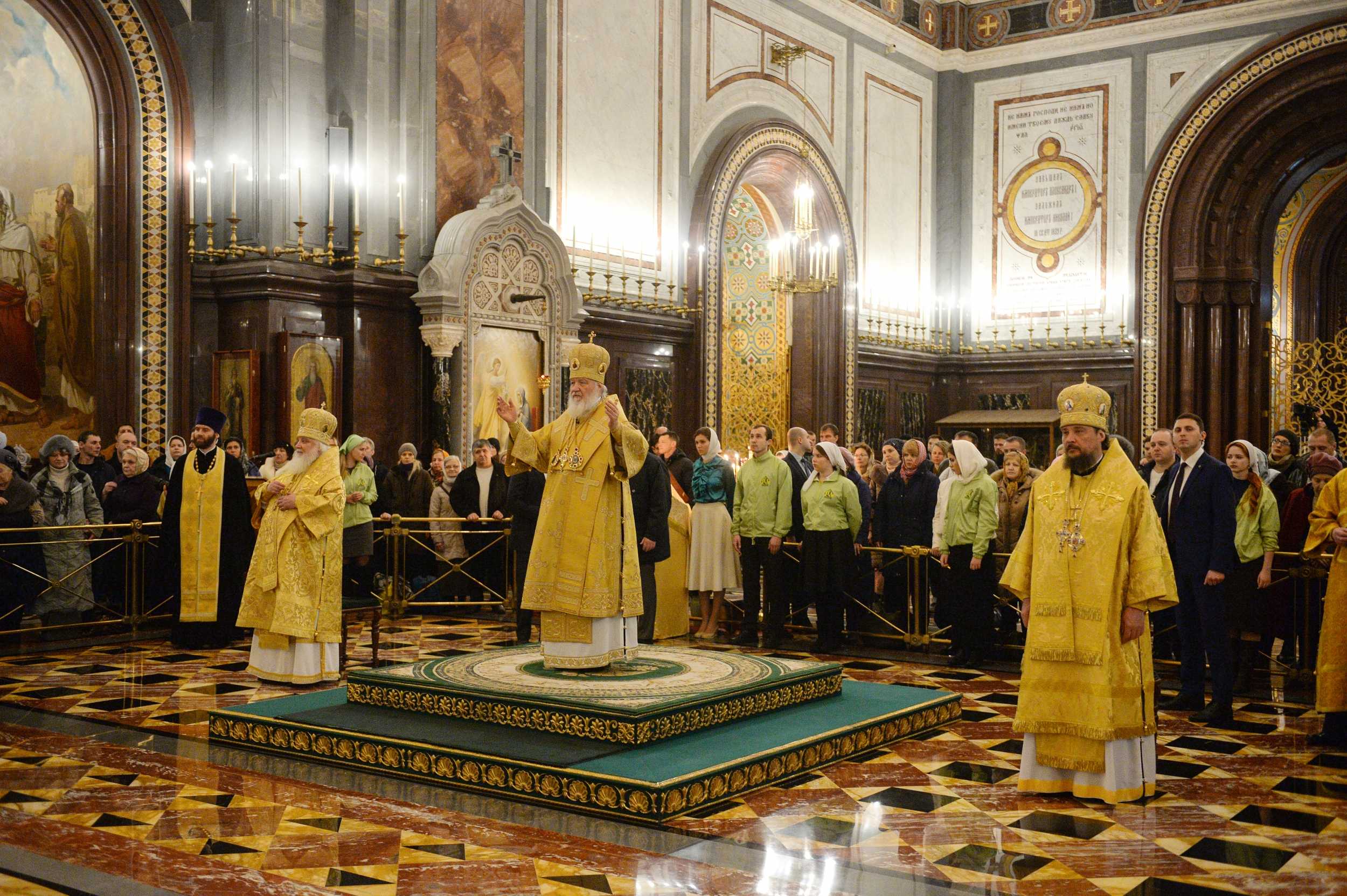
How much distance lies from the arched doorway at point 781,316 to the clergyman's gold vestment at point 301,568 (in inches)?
351

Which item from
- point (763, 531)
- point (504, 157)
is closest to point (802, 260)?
point (504, 157)

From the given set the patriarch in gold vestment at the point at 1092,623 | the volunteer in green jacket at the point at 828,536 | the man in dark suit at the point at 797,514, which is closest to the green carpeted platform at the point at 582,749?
the patriarch in gold vestment at the point at 1092,623

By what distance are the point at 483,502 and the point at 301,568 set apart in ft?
10.4

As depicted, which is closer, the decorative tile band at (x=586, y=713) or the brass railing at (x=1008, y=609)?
the decorative tile band at (x=586, y=713)

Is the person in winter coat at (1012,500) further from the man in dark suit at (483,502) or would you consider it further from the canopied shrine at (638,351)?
the man in dark suit at (483,502)

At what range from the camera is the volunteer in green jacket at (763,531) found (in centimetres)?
958

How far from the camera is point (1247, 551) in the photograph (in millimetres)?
7887

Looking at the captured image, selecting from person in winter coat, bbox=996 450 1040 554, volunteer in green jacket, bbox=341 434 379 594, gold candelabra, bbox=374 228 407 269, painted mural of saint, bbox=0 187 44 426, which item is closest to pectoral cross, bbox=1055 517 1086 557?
person in winter coat, bbox=996 450 1040 554

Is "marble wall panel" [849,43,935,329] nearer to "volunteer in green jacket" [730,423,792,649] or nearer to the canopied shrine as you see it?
the canopied shrine

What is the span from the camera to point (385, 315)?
1159 cm

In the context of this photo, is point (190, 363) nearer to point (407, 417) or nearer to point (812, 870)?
point (407, 417)

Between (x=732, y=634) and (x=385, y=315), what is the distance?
4.16 meters

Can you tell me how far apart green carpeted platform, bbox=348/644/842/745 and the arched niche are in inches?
177

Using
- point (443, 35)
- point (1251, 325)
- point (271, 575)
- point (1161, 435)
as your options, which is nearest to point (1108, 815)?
point (1161, 435)
